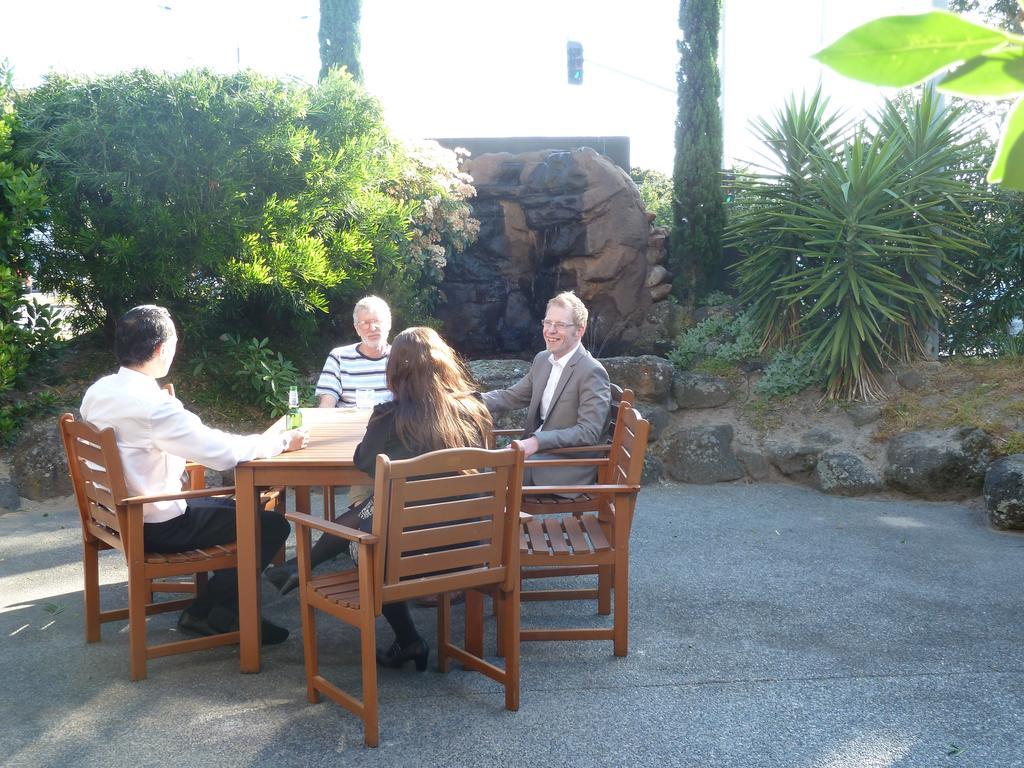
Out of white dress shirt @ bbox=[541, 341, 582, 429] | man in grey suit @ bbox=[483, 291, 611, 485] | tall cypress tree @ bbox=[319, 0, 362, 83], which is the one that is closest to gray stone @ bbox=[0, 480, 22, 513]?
man in grey suit @ bbox=[483, 291, 611, 485]

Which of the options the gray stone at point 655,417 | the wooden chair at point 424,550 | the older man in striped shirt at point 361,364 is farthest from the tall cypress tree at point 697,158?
the wooden chair at point 424,550

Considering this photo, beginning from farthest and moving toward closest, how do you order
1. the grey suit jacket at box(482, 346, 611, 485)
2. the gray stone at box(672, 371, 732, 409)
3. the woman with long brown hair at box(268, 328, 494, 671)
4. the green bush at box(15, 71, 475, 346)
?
the gray stone at box(672, 371, 732, 409), the green bush at box(15, 71, 475, 346), the grey suit jacket at box(482, 346, 611, 485), the woman with long brown hair at box(268, 328, 494, 671)

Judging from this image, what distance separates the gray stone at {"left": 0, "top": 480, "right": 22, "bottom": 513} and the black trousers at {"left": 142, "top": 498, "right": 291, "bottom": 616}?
10.6ft

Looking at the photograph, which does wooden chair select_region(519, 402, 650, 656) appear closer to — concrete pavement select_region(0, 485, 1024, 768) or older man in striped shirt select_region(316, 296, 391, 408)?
concrete pavement select_region(0, 485, 1024, 768)

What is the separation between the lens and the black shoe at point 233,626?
4.07 metres

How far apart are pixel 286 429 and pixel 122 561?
1.54 m

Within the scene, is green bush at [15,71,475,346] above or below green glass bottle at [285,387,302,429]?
above

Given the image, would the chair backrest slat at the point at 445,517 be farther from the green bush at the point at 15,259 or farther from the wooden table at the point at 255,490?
the green bush at the point at 15,259

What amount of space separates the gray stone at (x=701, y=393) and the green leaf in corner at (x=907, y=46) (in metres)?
7.86

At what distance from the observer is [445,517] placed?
3230 mm

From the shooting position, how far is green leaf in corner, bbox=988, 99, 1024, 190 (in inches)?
18.8

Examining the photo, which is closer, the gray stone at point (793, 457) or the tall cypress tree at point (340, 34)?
the gray stone at point (793, 457)

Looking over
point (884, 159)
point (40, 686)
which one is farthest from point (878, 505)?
point (40, 686)

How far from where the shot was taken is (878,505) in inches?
268
